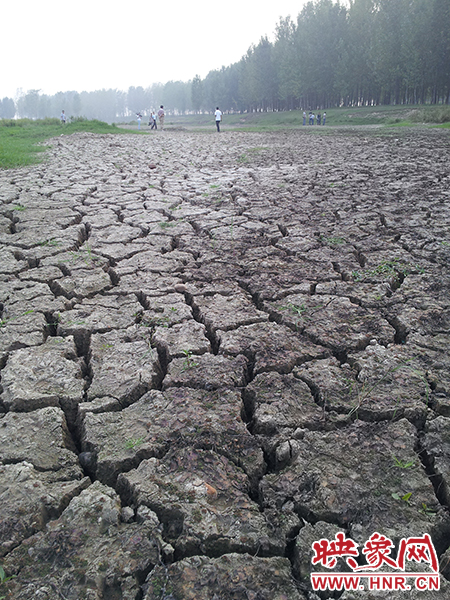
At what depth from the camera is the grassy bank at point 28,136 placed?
331 inches

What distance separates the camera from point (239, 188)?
5652mm

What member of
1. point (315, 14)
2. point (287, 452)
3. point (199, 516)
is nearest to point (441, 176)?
point (287, 452)

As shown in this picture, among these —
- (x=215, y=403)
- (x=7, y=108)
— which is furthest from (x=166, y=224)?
(x=7, y=108)

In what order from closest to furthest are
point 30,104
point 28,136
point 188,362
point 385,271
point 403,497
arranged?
point 403,497, point 188,362, point 385,271, point 28,136, point 30,104

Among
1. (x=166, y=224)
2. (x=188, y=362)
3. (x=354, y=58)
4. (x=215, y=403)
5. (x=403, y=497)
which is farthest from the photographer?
(x=354, y=58)

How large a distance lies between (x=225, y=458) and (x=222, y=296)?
4.45ft

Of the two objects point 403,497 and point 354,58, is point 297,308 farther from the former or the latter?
point 354,58

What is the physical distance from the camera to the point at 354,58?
3706 cm

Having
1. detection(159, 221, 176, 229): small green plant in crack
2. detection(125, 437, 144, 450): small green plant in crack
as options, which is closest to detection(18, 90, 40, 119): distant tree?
detection(159, 221, 176, 229): small green plant in crack

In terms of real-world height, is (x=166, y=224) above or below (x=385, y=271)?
above

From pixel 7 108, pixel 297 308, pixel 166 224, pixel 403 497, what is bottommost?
pixel 403 497

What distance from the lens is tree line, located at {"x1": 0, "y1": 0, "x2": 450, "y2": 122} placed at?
31.6 m

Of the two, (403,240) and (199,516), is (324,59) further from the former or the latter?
(199,516)

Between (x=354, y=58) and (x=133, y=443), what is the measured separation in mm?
45040
